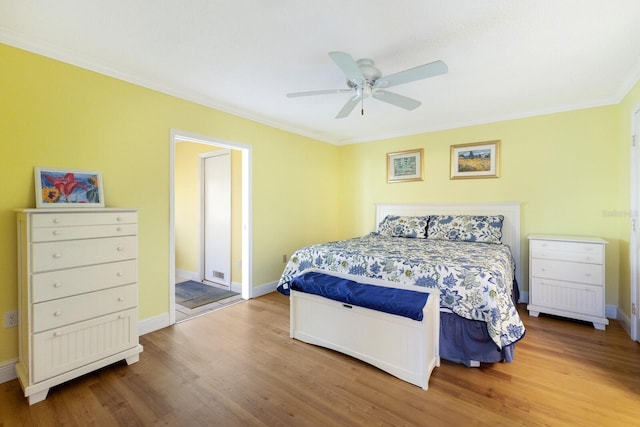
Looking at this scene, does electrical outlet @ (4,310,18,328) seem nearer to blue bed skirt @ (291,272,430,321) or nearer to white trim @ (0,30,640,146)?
white trim @ (0,30,640,146)

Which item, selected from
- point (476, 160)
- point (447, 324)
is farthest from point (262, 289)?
point (476, 160)

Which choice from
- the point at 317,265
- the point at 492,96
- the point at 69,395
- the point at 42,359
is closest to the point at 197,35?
the point at 317,265

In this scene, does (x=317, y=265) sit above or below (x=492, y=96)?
below

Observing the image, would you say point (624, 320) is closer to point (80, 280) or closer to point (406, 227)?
point (406, 227)

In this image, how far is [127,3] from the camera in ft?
5.38

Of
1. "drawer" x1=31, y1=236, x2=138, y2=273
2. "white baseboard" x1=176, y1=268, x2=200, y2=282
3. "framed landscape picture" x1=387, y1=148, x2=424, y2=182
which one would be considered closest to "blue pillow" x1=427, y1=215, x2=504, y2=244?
"framed landscape picture" x1=387, y1=148, x2=424, y2=182

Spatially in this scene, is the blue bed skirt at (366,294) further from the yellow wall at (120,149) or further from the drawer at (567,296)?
the drawer at (567,296)

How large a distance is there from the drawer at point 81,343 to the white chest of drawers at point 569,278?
3786 millimetres

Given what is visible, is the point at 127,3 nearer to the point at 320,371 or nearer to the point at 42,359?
the point at 42,359

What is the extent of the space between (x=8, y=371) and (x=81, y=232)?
3.52 ft

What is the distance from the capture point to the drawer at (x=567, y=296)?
2736 mm

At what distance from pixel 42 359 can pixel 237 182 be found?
2656 millimetres

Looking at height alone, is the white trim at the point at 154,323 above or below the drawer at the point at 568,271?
below

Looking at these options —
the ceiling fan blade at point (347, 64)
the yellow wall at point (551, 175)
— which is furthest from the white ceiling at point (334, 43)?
the yellow wall at point (551, 175)
